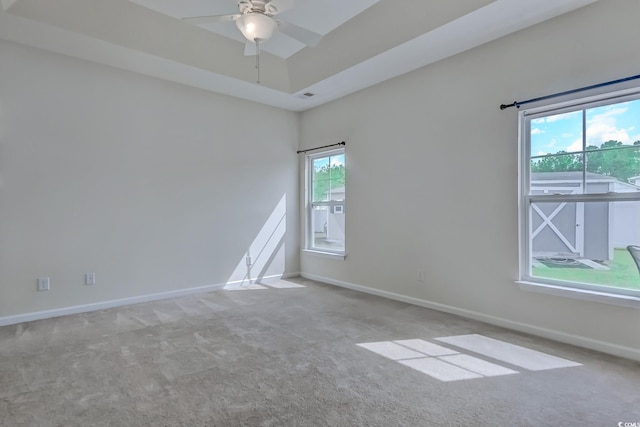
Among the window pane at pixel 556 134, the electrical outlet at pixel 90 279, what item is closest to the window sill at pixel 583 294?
the window pane at pixel 556 134

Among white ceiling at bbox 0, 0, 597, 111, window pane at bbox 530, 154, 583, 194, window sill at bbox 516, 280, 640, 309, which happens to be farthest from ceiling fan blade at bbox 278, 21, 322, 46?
window sill at bbox 516, 280, 640, 309

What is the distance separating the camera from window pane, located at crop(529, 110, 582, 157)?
280 cm

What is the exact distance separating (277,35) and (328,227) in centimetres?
278

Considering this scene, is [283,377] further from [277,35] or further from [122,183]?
[277,35]

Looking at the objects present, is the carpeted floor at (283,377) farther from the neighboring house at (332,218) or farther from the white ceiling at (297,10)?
the white ceiling at (297,10)

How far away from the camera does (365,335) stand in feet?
9.64

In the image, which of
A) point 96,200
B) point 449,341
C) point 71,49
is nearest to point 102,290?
point 96,200

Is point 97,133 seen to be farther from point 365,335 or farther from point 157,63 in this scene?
point 365,335

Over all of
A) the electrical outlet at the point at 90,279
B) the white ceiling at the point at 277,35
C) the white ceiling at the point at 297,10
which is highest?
the white ceiling at the point at 297,10

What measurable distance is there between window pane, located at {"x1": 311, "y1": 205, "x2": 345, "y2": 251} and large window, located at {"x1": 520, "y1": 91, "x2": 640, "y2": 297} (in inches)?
99.0

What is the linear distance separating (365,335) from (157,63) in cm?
367

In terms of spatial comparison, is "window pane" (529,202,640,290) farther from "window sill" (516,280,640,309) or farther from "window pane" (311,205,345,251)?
"window pane" (311,205,345,251)

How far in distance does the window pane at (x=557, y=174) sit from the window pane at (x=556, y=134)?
0.22ft

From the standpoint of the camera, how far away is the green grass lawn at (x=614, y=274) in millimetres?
2545
